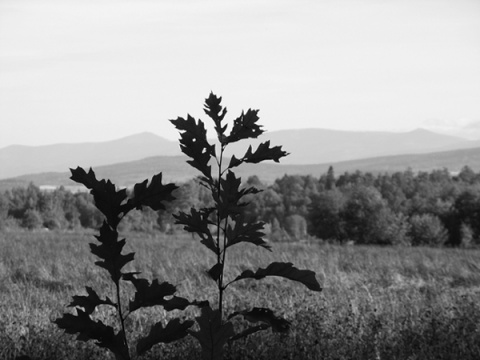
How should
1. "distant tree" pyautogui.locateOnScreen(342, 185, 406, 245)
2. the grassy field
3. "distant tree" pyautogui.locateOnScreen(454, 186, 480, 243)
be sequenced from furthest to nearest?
1. "distant tree" pyautogui.locateOnScreen(342, 185, 406, 245)
2. "distant tree" pyautogui.locateOnScreen(454, 186, 480, 243)
3. the grassy field

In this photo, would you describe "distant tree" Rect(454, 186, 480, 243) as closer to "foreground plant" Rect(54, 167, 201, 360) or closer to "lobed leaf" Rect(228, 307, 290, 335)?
"lobed leaf" Rect(228, 307, 290, 335)

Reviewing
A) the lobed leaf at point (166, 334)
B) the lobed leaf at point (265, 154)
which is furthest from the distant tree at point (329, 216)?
the lobed leaf at point (166, 334)

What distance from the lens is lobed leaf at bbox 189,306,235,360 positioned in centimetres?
184

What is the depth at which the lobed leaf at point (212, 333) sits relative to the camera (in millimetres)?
1836

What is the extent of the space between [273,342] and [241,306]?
2.30 m

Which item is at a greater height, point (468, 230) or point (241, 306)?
point (241, 306)

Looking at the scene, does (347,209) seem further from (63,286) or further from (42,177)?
(42,177)

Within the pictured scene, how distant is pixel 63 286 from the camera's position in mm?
11383

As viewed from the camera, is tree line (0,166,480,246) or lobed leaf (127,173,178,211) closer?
lobed leaf (127,173,178,211)

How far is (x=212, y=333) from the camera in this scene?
1.85 meters

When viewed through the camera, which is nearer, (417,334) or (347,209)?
(417,334)

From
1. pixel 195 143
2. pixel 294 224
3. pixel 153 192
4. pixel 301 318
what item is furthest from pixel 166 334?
pixel 294 224

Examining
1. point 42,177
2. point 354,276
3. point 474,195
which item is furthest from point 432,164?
point 354,276

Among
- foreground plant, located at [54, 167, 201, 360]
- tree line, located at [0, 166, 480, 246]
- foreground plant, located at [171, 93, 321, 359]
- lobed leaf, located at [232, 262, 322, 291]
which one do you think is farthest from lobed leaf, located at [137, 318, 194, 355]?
tree line, located at [0, 166, 480, 246]
